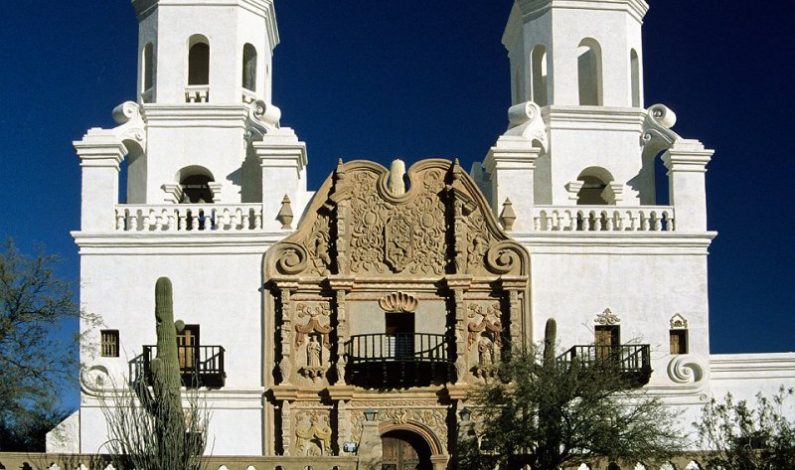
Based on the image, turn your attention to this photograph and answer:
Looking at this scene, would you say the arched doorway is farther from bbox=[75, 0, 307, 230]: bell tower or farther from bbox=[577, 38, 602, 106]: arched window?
bbox=[577, 38, 602, 106]: arched window

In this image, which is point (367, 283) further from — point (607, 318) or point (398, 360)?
point (607, 318)

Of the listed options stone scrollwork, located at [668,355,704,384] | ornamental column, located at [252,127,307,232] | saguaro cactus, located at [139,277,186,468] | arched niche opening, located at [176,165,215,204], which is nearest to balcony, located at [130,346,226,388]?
ornamental column, located at [252,127,307,232]

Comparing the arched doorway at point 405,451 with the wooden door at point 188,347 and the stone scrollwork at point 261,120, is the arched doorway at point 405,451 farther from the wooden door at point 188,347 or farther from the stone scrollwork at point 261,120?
the stone scrollwork at point 261,120

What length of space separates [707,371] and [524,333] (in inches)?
193

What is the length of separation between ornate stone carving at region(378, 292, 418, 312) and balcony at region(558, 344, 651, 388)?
420cm

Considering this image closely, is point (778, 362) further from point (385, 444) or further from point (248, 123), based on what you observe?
point (248, 123)

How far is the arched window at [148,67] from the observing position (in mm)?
41938

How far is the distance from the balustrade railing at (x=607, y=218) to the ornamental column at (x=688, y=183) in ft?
0.99

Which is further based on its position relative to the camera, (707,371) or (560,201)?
(560,201)

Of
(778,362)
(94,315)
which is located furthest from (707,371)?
(94,315)

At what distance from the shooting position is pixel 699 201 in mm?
39094

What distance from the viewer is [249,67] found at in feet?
139

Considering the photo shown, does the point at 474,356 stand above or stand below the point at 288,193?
below

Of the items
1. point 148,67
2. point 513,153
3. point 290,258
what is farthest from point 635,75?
point 148,67
